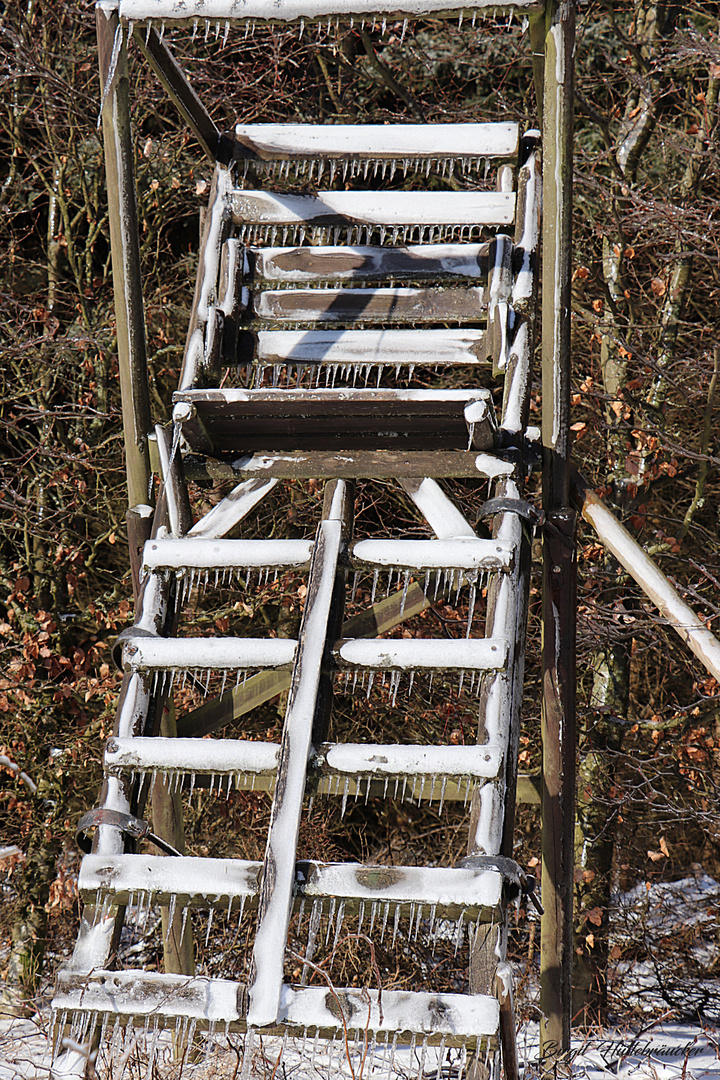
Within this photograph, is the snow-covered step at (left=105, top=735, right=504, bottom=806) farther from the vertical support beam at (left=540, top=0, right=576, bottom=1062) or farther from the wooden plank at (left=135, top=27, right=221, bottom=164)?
the wooden plank at (left=135, top=27, right=221, bottom=164)

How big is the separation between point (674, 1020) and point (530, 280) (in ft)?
14.7

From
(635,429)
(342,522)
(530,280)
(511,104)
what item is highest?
(511,104)

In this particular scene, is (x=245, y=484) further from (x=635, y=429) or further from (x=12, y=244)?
(x=12, y=244)

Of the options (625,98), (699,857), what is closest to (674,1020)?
(699,857)

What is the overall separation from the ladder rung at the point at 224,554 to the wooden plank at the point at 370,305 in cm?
160

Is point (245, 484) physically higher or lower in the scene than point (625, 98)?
lower

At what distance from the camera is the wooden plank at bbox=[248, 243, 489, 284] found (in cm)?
459

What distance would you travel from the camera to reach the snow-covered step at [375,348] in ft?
14.6

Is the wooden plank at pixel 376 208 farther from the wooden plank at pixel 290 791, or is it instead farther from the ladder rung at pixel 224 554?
the ladder rung at pixel 224 554

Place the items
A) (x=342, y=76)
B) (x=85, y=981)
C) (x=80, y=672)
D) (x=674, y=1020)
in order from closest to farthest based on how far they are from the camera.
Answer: (x=85, y=981)
(x=674, y=1020)
(x=80, y=672)
(x=342, y=76)

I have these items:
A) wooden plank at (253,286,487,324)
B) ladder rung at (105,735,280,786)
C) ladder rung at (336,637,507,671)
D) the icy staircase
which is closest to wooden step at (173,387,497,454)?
the icy staircase

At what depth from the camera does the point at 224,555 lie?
11.1ft

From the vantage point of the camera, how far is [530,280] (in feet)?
14.3

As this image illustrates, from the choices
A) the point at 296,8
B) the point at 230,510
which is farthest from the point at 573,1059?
the point at 296,8
